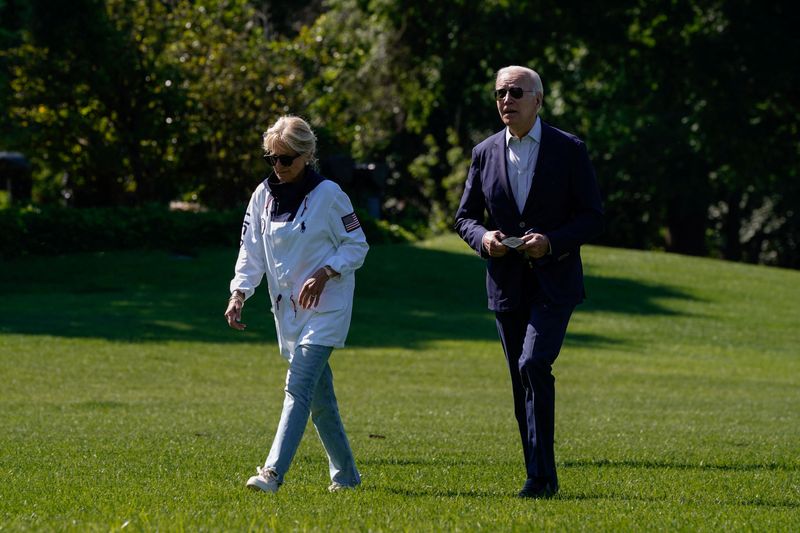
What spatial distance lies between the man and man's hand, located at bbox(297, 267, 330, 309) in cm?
91

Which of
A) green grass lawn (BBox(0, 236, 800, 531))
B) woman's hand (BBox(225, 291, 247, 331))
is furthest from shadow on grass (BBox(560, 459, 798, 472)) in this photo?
woman's hand (BBox(225, 291, 247, 331))

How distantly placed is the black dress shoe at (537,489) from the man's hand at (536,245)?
1221mm

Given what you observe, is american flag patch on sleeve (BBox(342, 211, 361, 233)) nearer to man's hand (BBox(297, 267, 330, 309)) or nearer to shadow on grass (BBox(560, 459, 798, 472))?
man's hand (BBox(297, 267, 330, 309))

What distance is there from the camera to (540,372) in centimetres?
709

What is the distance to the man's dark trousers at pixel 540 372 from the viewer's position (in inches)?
279

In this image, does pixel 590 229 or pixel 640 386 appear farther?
pixel 640 386

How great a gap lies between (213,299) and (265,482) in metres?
20.3

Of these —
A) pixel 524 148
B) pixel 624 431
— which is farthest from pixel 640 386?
pixel 524 148

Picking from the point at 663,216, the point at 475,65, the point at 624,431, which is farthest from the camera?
the point at 663,216

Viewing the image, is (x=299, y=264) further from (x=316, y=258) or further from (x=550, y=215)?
(x=550, y=215)

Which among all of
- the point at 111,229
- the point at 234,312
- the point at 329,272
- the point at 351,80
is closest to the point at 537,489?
the point at 329,272

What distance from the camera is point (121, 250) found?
31188 mm

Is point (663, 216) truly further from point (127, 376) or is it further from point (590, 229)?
point (590, 229)

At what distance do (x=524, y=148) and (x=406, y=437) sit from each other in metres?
4.58
